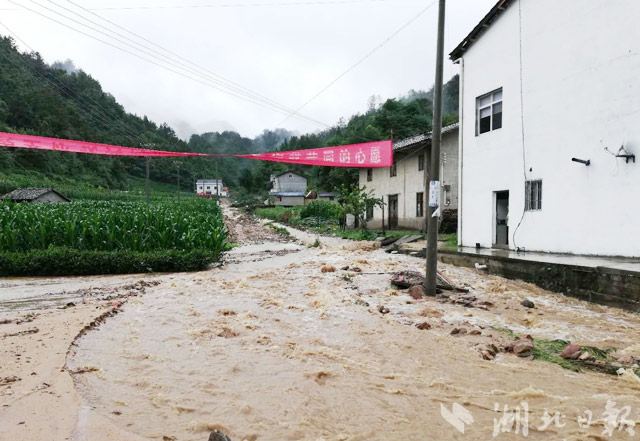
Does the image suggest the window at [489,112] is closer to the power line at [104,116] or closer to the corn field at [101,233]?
the corn field at [101,233]

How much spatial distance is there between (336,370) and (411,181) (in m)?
21.4

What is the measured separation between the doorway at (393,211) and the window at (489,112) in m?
12.4

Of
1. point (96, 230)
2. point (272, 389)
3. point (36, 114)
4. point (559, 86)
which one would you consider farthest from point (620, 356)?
point (36, 114)

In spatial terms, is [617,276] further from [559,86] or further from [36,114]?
[36,114]

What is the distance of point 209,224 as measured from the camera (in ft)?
50.3

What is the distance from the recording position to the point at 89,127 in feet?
222

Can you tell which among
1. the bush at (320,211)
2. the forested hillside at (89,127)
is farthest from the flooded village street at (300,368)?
the forested hillside at (89,127)

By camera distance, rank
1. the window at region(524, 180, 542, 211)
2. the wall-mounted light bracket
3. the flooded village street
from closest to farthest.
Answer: the flooded village street, the wall-mounted light bracket, the window at region(524, 180, 542, 211)

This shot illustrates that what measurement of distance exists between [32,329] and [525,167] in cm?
1249

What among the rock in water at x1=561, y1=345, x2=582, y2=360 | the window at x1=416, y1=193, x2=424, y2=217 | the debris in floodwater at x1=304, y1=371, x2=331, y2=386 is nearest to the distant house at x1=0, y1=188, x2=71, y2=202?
the window at x1=416, y1=193, x2=424, y2=217

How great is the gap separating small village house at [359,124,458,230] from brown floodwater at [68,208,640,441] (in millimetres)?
14220

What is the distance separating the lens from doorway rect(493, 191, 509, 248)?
524 inches

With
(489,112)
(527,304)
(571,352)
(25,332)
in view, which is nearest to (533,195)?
(489,112)

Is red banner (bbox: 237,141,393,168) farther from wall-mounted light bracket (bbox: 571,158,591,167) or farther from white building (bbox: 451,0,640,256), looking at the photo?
wall-mounted light bracket (bbox: 571,158,591,167)
